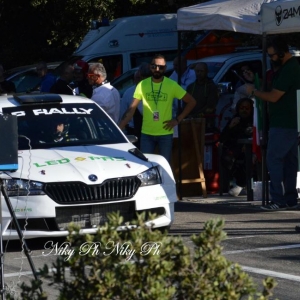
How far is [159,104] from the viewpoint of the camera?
12008 millimetres

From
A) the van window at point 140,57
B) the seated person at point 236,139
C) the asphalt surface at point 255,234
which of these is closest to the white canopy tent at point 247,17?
the asphalt surface at point 255,234

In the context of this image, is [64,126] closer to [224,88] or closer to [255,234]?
[255,234]

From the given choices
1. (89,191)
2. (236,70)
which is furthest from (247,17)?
(236,70)

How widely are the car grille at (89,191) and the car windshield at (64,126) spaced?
106cm

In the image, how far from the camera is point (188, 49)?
19422 millimetres

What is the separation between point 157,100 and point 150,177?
2.64 meters

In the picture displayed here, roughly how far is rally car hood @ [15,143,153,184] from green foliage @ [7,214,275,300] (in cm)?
470

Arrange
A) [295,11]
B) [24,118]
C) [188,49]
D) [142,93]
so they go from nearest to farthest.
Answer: [24,118]
[295,11]
[142,93]
[188,49]

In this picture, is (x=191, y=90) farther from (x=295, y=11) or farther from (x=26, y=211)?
(x=26, y=211)

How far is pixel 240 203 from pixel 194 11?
267 centimetres

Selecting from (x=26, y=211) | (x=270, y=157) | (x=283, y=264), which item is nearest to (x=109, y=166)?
(x=26, y=211)

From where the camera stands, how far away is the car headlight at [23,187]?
899 cm

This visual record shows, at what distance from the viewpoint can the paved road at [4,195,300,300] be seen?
777 centimetres

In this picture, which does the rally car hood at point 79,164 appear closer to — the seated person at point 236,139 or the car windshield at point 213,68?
the seated person at point 236,139
